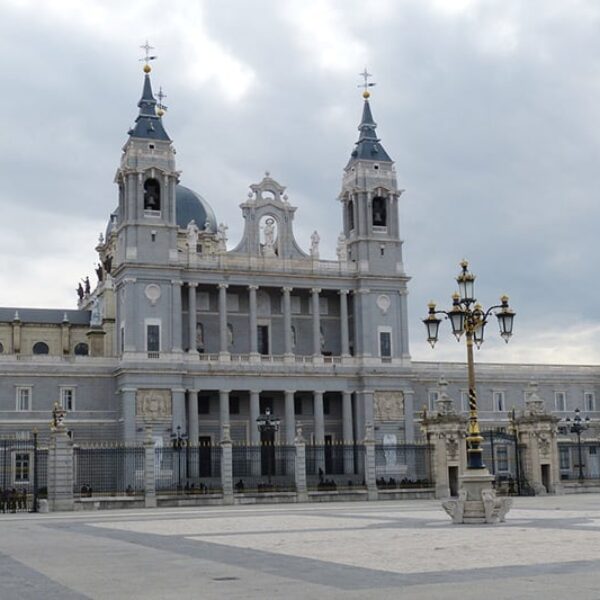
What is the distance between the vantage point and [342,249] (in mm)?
83500

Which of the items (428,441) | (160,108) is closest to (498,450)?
(428,441)

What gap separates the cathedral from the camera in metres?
75.1

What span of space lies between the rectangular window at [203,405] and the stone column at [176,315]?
5.40 meters

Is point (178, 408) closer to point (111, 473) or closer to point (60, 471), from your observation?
point (111, 473)

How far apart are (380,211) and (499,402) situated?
19.1 meters

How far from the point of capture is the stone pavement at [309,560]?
559 inches

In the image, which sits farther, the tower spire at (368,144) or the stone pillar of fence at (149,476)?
the tower spire at (368,144)

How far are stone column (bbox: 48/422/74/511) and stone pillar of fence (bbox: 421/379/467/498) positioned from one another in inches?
Answer: 713

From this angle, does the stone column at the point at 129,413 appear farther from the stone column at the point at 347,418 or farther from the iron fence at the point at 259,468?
the stone column at the point at 347,418

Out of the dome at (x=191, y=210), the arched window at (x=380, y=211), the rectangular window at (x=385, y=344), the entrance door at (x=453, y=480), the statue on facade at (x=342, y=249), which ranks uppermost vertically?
the dome at (x=191, y=210)

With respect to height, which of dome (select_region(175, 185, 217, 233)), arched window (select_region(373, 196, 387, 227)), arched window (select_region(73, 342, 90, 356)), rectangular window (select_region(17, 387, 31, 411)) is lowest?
rectangular window (select_region(17, 387, 31, 411))

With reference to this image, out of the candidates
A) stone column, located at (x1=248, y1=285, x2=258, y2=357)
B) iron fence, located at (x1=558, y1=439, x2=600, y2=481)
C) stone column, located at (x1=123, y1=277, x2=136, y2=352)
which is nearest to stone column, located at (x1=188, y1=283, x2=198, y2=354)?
stone column, located at (x1=248, y1=285, x2=258, y2=357)

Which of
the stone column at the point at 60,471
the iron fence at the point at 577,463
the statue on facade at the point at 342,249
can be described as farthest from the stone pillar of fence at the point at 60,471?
the statue on facade at the point at 342,249

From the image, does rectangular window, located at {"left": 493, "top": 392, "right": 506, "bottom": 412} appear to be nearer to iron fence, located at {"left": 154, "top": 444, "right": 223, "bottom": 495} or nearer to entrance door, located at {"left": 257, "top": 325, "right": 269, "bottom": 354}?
entrance door, located at {"left": 257, "top": 325, "right": 269, "bottom": 354}
